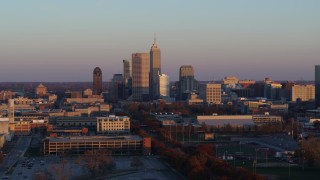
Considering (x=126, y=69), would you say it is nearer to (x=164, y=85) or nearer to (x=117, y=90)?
(x=117, y=90)

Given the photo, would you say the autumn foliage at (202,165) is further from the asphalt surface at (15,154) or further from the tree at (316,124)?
the tree at (316,124)

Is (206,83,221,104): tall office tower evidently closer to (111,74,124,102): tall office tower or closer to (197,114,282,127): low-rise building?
(111,74,124,102): tall office tower

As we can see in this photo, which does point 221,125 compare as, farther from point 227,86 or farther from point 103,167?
point 227,86

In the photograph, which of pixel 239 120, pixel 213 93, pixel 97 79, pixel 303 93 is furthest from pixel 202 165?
pixel 97 79

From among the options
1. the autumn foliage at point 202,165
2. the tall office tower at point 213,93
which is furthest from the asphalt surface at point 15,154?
the tall office tower at point 213,93

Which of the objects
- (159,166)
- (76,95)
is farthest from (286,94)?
(159,166)
